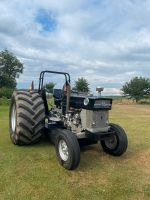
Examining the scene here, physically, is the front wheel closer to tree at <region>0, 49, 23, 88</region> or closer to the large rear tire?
the large rear tire

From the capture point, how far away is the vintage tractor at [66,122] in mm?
6543

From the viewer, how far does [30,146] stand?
306 inches

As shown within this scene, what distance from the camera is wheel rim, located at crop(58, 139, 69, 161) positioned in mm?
6244

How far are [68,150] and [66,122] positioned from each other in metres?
1.48

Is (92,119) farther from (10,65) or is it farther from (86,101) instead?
(10,65)

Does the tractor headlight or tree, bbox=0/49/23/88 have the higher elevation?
tree, bbox=0/49/23/88

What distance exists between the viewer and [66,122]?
7.36m

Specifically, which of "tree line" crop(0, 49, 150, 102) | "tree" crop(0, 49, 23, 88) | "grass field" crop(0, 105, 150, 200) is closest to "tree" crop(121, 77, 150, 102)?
"tree line" crop(0, 49, 150, 102)

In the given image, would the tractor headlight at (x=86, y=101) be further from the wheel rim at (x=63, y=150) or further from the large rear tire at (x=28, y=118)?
the large rear tire at (x=28, y=118)

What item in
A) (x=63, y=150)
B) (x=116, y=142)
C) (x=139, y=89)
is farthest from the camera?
(x=139, y=89)

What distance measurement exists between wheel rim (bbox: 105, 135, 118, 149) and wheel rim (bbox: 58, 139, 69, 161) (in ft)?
4.56

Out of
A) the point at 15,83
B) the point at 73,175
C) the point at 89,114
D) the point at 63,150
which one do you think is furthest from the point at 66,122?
the point at 15,83

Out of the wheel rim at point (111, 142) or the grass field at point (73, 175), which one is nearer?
the grass field at point (73, 175)

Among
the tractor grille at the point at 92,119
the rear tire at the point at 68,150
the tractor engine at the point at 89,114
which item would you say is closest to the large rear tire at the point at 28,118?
the tractor engine at the point at 89,114
